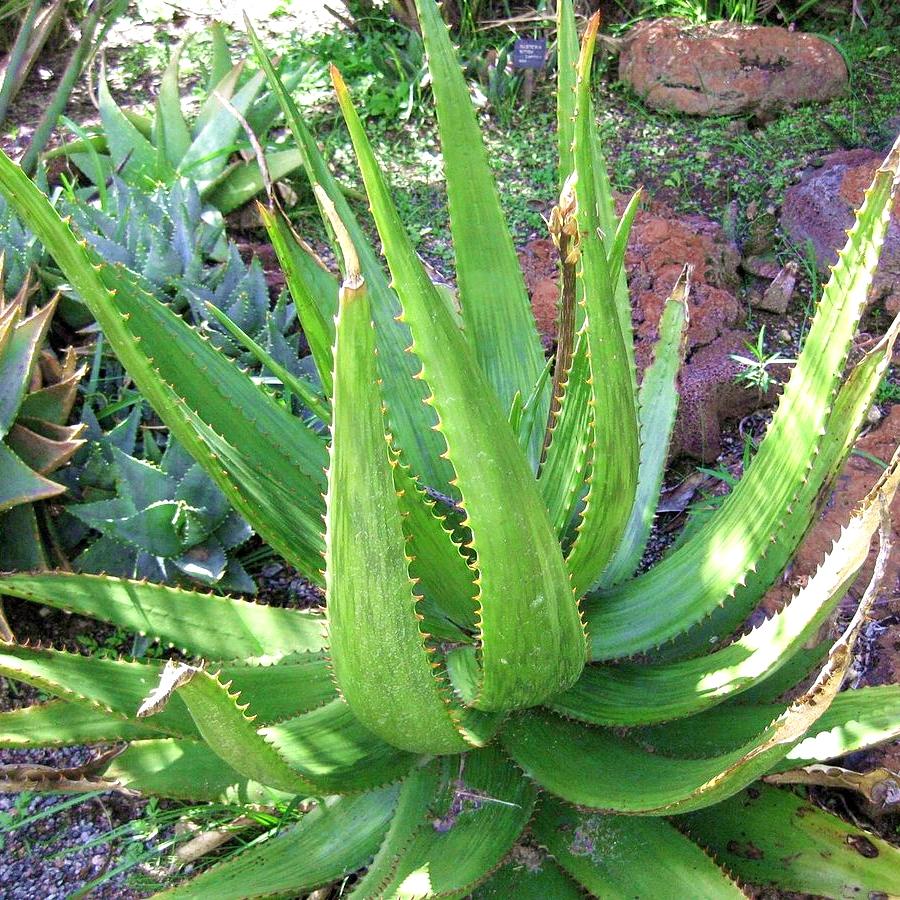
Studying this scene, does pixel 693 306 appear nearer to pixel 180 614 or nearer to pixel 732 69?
pixel 732 69

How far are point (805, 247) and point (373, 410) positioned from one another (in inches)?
84.7

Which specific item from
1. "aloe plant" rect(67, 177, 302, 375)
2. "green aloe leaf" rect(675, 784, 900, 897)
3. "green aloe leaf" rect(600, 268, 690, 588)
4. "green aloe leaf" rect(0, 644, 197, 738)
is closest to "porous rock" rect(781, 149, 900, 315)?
"green aloe leaf" rect(600, 268, 690, 588)

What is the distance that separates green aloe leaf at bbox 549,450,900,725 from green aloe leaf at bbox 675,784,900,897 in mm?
250

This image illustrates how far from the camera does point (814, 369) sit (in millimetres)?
1242

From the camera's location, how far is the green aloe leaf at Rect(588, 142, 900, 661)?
1.17 metres

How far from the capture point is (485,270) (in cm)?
153

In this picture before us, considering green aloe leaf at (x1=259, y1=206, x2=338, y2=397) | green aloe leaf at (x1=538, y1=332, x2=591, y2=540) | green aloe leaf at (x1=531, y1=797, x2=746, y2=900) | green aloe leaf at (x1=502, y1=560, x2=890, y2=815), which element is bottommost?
green aloe leaf at (x1=531, y1=797, x2=746, y2=900)

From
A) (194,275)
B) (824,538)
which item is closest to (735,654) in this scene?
(824,538)

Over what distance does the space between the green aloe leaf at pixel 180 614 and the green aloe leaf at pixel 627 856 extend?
413 mm

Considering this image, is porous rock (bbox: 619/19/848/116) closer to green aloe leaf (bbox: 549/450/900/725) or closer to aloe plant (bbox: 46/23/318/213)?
aloe plant (bbox: 46/23/318/213)

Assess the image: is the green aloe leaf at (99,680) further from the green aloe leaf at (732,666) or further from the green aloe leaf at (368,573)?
the green aloe leaf at (732,666)

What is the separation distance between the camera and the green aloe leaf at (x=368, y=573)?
31.8 inches

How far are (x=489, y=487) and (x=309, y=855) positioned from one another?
27.6 inches

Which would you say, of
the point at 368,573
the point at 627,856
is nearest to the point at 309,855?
the point at 627,856
